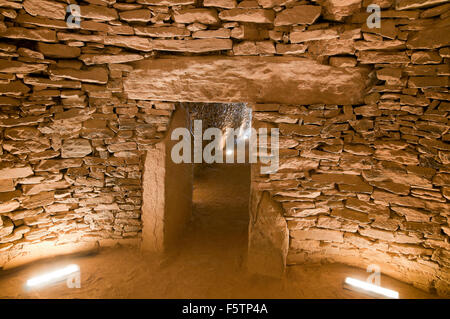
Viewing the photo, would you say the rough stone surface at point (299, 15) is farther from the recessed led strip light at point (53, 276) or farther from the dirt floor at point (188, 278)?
the recessed led strip light at point (53, 276)

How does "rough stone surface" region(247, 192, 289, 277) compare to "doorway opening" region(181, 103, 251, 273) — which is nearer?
"rough stone surface" region(247, 192, 289, 277)

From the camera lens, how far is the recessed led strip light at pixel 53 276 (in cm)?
258

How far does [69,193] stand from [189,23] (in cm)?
248

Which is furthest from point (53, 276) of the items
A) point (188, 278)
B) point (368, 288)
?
point (368, 288)

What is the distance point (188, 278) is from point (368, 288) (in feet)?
6.61

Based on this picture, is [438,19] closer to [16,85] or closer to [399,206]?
[399,206]

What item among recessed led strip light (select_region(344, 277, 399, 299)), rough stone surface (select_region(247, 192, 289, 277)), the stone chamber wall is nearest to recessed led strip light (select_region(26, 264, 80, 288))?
the stone chamber wall

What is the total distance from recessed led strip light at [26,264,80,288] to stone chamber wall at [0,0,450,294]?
0.43 meters

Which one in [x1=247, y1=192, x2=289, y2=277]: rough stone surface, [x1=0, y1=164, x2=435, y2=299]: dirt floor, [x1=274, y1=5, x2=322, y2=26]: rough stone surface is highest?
[x1=274, y1=5, x2=322, y2=26]: rough stone surface

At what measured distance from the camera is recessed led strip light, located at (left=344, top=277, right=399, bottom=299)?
8.28 feet

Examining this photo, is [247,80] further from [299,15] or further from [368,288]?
[368,288]

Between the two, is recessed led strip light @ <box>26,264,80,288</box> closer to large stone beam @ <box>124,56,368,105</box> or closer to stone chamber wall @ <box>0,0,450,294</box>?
stone chamber wall @ <box>0,0,450,294</box>
